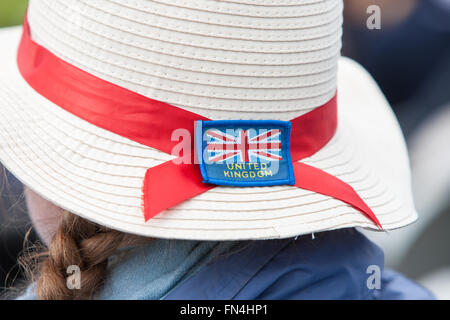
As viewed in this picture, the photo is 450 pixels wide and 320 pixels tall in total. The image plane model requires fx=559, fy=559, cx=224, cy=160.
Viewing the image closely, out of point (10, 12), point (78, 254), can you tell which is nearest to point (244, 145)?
point (78, 254)

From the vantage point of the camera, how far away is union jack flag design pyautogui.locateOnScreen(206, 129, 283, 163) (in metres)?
1.16

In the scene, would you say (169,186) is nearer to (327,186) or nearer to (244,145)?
(244,145)

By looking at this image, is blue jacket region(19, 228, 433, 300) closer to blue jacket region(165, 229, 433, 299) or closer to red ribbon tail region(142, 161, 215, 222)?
blue jacket region(165, 229, 433, 299)

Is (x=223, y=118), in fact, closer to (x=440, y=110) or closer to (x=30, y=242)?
(x=30, y=242)

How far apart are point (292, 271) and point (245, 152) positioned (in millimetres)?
303

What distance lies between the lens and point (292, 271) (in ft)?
4.17

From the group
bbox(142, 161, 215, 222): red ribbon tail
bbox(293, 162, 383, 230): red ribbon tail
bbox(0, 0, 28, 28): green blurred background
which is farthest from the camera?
bbox(0, 0, 28, 28): green blurred background

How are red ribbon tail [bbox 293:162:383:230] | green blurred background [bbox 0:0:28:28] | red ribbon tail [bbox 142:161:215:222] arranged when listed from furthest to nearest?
green blurred background [bbox 0:0:28:28] < red ribbon tail [bbox 293:162:383:230] < red ribbon tail [bbox 142:161:215:222]

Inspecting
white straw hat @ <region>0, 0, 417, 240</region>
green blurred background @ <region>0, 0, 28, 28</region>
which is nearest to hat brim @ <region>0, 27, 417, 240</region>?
white straw hat @ <region>0, 0, 417, 240</region>

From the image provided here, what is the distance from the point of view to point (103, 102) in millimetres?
1164

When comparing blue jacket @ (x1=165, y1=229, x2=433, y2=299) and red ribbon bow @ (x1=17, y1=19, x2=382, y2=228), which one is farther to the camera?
blue jacket @ (x1=165, y1=229, x2=433, y2=299)

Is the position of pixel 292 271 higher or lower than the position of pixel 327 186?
lower
